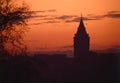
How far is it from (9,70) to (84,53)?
47.4 m

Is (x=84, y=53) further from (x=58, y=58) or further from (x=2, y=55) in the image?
(x=2, y=55)

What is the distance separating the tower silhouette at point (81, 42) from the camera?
67.4 meters

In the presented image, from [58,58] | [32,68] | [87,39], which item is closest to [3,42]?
[32,68]

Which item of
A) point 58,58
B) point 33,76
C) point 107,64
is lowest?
point 58,58

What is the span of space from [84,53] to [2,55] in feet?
155

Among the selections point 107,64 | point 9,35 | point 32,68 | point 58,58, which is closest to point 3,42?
point 9,35

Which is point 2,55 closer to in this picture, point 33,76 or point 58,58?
point 33,76

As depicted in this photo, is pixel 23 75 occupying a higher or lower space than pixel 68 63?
higher

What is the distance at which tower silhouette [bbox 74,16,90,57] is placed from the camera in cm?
6738

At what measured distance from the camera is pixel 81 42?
72.4 m

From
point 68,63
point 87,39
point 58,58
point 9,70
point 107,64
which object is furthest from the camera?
point 87,39

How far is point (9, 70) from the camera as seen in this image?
18156mm

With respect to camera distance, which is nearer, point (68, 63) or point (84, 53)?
point (68, 63)

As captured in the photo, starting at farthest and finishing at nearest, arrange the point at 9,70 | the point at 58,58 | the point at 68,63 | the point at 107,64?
the point at 58,58, the point at 68,63, the point at 107,64, the point at 9,70
